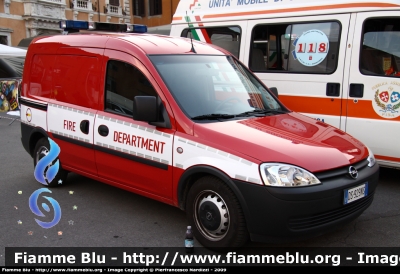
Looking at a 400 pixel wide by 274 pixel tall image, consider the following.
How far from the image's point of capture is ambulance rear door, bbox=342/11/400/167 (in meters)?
5.50

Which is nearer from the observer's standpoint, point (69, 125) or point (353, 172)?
point (353, 172)

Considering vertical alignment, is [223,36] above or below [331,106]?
above

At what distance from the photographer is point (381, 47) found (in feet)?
18.5

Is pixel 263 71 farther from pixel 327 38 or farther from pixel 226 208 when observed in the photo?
pixel 226 208

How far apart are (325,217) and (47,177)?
12.3 feet

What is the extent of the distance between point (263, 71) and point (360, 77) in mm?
1539

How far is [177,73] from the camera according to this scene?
4.44 meters

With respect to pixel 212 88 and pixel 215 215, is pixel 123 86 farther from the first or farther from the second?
pixel 215 215

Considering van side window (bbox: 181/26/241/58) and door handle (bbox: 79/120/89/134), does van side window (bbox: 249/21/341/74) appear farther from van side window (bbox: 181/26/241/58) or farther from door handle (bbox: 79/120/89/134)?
door handle (bbox: 79/120/89/134)

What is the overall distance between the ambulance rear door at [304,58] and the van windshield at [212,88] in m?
1.35

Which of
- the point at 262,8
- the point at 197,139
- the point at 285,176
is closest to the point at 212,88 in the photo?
the point at 197,139

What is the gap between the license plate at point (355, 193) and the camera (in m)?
3.67

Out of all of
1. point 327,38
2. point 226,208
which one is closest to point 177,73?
point 226,208

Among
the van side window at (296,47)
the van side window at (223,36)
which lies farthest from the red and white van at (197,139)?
the van side window at (223,36)
